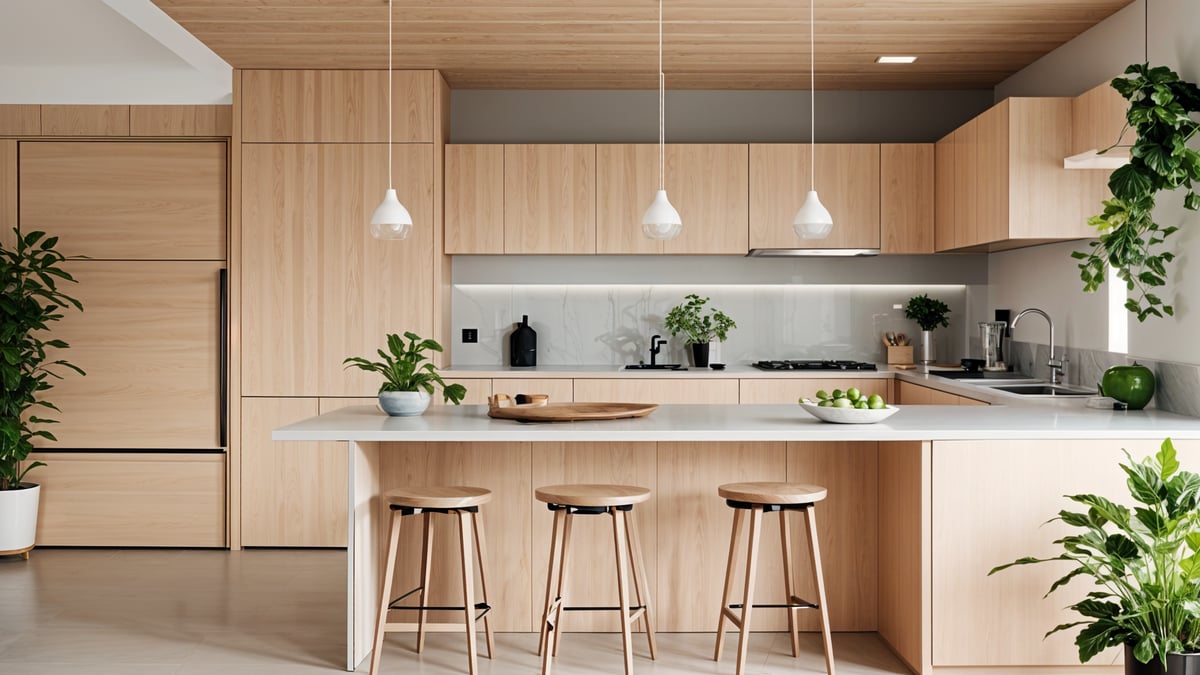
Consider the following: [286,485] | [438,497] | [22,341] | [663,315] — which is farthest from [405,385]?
[22,341]

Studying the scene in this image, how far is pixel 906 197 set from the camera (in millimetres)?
5703

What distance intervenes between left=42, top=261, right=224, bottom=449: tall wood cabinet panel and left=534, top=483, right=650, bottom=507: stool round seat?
2853mm

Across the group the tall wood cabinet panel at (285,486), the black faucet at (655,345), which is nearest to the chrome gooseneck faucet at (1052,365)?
the black faucet at (655,345)

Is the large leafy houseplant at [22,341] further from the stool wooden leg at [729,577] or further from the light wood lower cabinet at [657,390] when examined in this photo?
the stool wooden leg at [729,577]

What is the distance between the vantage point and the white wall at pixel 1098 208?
3.78 m

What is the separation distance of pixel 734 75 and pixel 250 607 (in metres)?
3.69

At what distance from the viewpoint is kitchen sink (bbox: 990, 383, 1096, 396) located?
4.54m

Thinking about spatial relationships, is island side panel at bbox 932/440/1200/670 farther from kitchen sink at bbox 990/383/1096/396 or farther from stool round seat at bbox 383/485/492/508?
stool round seat at bbox 383/485/492/508

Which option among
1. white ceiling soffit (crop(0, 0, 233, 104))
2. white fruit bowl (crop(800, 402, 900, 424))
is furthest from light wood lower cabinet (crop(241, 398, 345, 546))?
white fruit bowl (crop(800, 402, 900, 424))

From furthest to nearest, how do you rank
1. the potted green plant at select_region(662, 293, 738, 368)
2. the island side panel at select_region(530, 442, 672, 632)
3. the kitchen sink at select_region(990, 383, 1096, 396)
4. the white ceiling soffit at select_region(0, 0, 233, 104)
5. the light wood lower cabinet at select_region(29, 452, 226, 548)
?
the potted green plant at select_region(662, 293, 738, 368)
the light wood lower cabinet at select_region(29, 452, 226, 548)
the white ceiling soffit at select_region(0, 0, 233, 104)
the kitchen sink at select_region(990, 383, 1096, 396)
the island side panel at select_region(530, 442, 672, 632)

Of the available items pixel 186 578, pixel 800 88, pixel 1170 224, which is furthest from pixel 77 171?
pixel 1170 224

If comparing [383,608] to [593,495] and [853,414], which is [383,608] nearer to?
[593,495]

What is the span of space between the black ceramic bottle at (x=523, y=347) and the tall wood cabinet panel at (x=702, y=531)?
7.01 feet

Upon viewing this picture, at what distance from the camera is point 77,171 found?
5.57m
